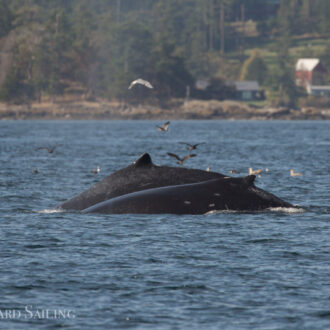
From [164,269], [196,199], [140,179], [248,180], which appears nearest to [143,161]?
[140,179]

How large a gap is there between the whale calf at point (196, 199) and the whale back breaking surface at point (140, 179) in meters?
0.20

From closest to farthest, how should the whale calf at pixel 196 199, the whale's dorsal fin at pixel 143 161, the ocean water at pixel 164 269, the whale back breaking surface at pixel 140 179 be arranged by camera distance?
1. the ocean water at pixel 164 269
2. the whale's dorsal fin at pixel 143 161
3. the whale calf at pixel 196 199
4. the whale back breaking surface at pixel 140 179

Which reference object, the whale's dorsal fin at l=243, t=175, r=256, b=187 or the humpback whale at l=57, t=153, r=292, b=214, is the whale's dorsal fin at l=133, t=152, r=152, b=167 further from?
the whale's dorsal fin at l=243, t=175, r=256, b=187

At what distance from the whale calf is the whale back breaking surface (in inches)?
7.7

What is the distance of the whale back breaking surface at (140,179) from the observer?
82.8 ft

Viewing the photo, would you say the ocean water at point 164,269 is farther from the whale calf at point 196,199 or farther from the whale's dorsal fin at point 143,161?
the whale's dorsal fin at point 143,161

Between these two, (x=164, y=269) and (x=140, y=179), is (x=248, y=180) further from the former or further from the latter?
(x=164, y=269)

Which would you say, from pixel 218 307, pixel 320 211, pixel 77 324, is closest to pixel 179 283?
pixel 218 307

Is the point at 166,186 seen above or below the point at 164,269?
above

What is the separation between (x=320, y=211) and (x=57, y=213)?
31.5 feet

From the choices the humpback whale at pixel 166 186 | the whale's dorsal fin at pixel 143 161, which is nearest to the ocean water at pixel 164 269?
the humpback whale at pixel 166 186

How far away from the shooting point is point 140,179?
83.0 feet

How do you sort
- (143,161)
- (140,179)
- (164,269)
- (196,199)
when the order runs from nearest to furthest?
(164,269), (143,161), (140,179), (196,199)

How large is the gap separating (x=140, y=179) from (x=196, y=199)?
1813 millimetres
